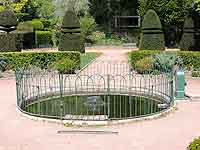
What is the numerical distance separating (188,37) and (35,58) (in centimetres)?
994

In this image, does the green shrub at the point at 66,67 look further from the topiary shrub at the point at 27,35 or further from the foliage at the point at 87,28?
the foliage at the point at 87,28

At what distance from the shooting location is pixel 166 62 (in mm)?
21688

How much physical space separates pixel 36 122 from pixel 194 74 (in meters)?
10.3

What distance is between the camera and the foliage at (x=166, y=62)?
21.6 m

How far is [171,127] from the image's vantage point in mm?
12266

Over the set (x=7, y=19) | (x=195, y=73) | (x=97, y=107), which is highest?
(x=7, y=19)

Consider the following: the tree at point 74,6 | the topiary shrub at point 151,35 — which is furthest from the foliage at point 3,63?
the tree at point 74,6

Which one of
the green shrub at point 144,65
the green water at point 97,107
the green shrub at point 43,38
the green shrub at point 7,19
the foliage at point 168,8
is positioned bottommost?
the green water at point 97,107

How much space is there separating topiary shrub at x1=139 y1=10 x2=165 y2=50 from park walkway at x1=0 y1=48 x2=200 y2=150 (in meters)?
13.3

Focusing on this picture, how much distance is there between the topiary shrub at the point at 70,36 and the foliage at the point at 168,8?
751 centimetres

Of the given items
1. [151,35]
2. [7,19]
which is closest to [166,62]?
[151,35]

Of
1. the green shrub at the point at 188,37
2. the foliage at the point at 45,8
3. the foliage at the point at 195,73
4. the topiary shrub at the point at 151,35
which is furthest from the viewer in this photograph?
the foliage at the point at 45,8

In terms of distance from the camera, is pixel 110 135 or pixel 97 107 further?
pixel 97 107

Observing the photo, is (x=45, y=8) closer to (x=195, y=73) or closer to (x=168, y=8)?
(x=168, y=8)
